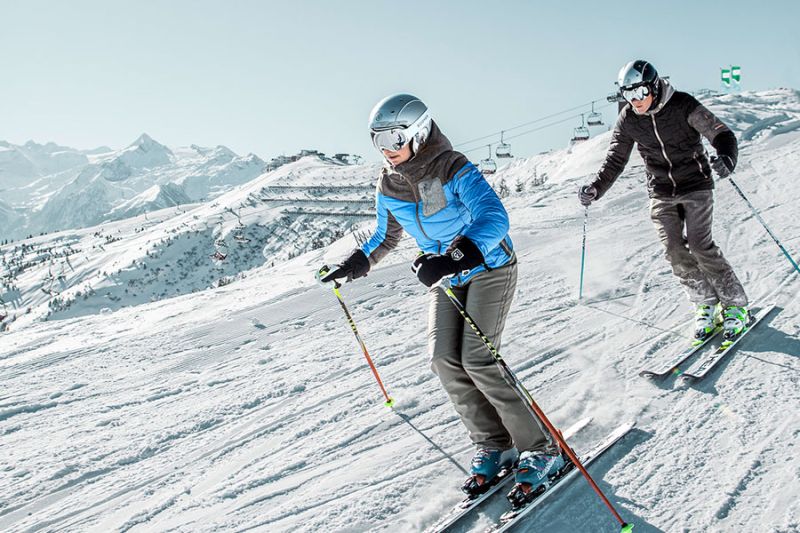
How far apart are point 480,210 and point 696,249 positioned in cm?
293

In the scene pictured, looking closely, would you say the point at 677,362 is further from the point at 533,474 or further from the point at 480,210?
the point at 480,210

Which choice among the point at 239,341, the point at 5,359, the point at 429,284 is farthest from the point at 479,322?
the point at 5,359

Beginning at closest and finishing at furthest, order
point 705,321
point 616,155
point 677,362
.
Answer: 1. point 677,362
2. point 705,321
3. point 616,155

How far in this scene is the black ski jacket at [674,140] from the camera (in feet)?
15.5

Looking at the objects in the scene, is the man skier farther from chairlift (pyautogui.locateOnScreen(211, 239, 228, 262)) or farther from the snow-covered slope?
chairlift (pyautogui.locateOnScreen(211, 239, 228, 262))

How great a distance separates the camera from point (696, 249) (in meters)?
5.10

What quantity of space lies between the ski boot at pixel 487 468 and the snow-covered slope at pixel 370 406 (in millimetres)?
138

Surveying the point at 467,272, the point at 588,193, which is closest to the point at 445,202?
the point at 467,272

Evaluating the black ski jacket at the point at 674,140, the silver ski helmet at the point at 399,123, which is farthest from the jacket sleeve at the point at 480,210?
the black ski jacket at the point at 674,140

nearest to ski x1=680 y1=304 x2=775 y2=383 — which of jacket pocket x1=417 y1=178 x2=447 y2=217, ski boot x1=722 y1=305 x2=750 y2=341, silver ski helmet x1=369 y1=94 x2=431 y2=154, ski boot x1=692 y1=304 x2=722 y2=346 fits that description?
ski boot x1=722 y1=305 x2=750 y2=341

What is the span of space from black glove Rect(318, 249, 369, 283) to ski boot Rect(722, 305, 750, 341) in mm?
3171

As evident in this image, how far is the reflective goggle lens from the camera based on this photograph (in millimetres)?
4688

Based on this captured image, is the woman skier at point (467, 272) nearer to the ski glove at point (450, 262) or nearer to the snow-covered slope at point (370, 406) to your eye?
the ski glove at point (450, 262)

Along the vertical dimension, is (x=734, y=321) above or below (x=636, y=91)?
below
